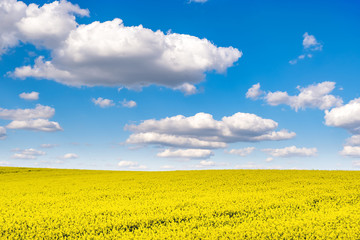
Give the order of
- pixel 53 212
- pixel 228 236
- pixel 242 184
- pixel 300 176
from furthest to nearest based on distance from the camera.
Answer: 1. pixel 300 176
2. pixel 242 184
3. pixel 53 212
4. pixel 228 236

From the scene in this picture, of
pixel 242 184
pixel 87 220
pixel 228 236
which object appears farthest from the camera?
pixel 242 184

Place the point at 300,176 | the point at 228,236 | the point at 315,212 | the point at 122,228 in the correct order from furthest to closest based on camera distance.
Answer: the point at 300,176 → the point at 315,212 → the point at 122,228 → the point at 228,236

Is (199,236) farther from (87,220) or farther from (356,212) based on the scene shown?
(356,212)

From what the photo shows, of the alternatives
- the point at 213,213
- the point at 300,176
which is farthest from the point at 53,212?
the point at 300,176

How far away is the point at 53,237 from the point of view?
10039mm

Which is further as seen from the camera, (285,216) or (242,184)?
(242,184)

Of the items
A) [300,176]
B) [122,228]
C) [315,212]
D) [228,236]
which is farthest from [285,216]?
[300,176]

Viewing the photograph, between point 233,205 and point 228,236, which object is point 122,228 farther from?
point 233,205

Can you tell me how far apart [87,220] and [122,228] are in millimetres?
1587

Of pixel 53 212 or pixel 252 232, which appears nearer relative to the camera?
pixel 252 232

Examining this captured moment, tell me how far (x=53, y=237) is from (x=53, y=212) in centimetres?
341

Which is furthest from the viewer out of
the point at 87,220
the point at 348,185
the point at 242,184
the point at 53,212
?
the point at 242,184

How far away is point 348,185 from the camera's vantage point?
19344 millimetres

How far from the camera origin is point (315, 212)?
12.4 m
